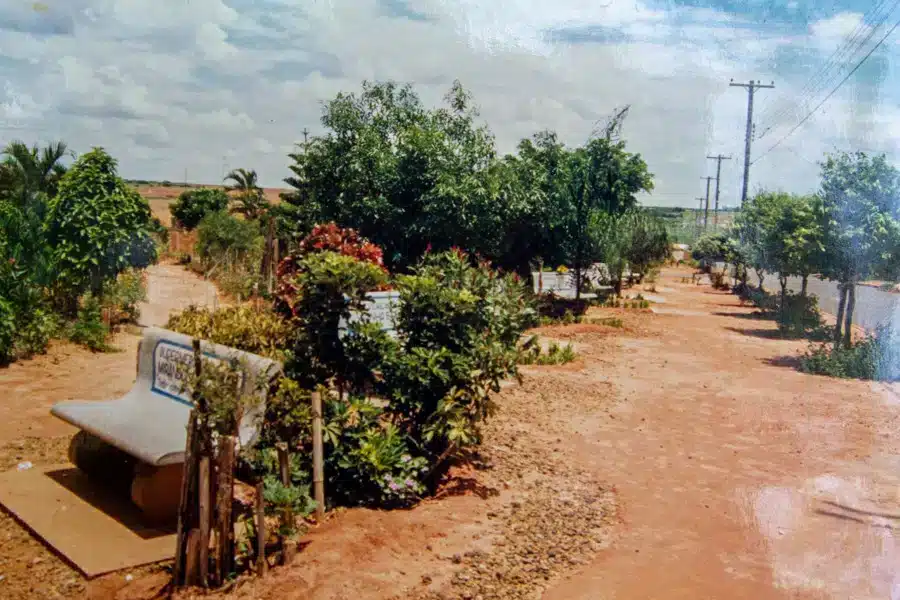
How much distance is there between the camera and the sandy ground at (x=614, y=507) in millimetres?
5109

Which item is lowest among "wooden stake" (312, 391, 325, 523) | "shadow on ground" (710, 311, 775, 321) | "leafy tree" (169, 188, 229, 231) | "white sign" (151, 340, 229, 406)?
"shadow on ground" (710, 311, 775, 321)

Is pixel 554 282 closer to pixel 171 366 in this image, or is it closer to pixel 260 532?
pixel 171 366

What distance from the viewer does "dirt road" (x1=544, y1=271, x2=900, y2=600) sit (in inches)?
219

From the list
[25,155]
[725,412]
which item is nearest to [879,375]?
[725,412]

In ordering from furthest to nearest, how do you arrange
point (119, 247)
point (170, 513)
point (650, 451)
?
1. point (119, 247)
2. point (650, 451)
3. point (170, 513)

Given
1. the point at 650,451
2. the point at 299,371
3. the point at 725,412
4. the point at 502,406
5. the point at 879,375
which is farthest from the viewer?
the point at 879,375

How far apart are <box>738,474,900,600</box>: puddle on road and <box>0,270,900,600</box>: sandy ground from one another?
20mm

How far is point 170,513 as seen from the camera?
5.71 metres

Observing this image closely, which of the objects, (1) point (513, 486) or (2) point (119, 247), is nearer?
(1) point (513, 486)

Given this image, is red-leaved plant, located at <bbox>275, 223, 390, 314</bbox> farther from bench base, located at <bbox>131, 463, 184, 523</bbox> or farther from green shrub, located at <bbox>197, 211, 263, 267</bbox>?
green shrub, located at <bbox>197, 211, 263, 267</bbox>

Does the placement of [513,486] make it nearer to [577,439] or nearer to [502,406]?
[577,439]

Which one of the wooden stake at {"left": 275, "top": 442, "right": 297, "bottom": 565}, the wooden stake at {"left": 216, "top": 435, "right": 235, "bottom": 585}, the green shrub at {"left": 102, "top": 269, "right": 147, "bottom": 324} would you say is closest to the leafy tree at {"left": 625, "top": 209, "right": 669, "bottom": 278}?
the green shrub at {"left": 102, "top": 269, "right": 147, "bottom": 324}

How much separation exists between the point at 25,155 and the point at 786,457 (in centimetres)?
2029

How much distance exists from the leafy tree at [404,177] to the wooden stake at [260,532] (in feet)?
37.9
